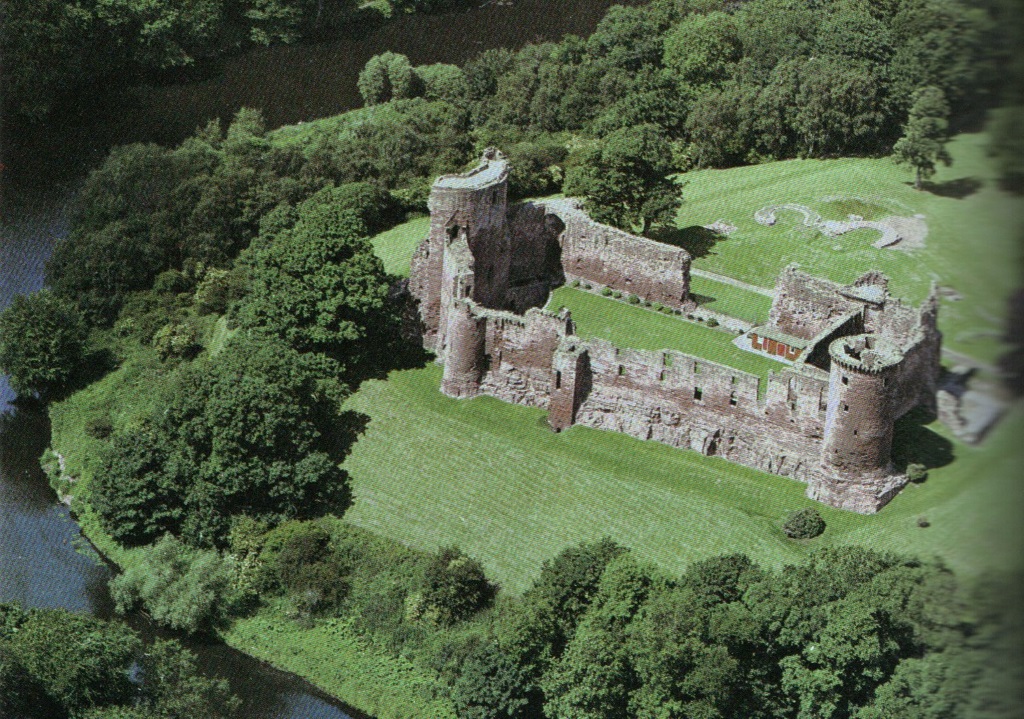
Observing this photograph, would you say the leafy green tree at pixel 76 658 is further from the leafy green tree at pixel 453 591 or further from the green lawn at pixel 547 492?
the green lawn at pixel 547 492

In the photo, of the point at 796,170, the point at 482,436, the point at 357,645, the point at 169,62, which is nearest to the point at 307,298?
the point at 482,436

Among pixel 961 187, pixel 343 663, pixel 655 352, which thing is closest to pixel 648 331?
pixel 655 352

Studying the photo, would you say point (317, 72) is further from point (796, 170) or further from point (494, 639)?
point (494, 639)

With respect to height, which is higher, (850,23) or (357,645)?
(850,23)

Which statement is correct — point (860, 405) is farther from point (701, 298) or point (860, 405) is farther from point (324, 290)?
point (324, 290)

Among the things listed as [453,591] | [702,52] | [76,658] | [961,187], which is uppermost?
[961,187]

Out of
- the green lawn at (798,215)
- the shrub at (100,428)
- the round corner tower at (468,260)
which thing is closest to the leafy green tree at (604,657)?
the round corner tower at (468,260)

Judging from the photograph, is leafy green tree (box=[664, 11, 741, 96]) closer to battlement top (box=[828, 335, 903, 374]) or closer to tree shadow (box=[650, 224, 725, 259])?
tree shadow (box=[650, 224, 725, 259])
